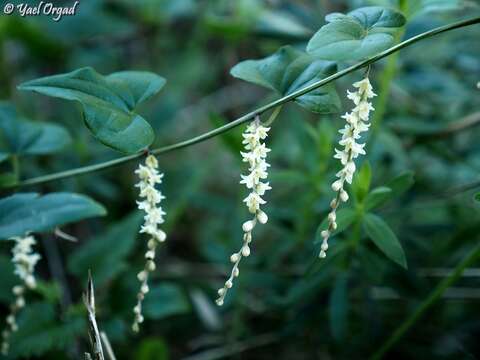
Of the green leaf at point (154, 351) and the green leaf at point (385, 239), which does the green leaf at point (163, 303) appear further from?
the green leaf at point (385, 239)

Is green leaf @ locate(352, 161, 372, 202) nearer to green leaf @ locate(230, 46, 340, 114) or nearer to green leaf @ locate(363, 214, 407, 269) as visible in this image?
green leaf @ locate(363, 214, 407, 269)

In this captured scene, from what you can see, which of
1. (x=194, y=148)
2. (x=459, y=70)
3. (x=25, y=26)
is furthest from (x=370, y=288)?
(x=25, y=26)

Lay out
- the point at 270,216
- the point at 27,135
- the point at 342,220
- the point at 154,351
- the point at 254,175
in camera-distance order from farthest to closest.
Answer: the point at 270,216, the point at 154,351, the point at 27,135, the point at 342,220, the point at 254,175

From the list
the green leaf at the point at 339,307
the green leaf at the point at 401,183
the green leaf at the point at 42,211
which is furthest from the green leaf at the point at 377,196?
the green leaf at the point at 42,211

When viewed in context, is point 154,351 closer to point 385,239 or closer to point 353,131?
point 385,239

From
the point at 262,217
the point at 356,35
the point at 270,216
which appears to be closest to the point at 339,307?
the point at 270,216

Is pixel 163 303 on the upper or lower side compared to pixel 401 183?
lower
